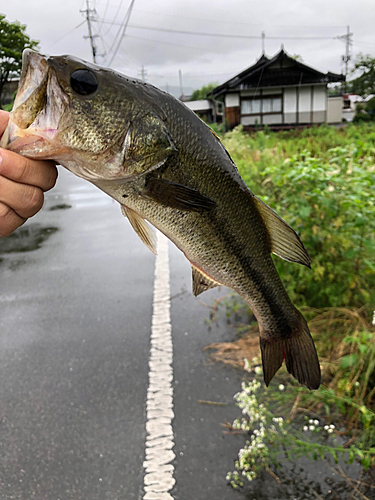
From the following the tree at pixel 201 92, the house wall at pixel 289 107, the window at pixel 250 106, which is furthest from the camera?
the window at pixel 250 106

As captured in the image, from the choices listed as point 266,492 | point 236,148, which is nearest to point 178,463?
point 266,492

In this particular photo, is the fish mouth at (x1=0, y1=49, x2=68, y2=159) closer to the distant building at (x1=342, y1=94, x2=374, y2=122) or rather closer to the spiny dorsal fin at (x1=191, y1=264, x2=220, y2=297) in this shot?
the spiny dorsal fin at (x1=191, y1=264, x2=220, y2=297)

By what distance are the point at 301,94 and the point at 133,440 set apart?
76.0 feet

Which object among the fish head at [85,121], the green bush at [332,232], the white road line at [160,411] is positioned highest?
the fish head at [85,121]

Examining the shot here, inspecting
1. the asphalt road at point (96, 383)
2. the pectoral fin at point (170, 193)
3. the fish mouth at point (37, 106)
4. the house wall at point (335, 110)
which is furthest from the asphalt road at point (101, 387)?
the house wall at point (335, 110)

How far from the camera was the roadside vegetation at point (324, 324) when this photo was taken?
2.79m

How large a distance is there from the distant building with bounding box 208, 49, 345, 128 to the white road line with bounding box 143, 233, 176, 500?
17.5 meters

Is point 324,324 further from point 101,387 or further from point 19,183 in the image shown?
point 19,183

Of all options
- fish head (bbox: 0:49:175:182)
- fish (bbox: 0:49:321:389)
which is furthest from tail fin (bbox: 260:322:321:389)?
fish head (bbox: 0:49:175:182)

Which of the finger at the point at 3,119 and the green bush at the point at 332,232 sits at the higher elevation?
the finger at the point at 3,119

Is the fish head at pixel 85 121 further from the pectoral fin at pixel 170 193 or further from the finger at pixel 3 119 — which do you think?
the finger at pixel 3 119

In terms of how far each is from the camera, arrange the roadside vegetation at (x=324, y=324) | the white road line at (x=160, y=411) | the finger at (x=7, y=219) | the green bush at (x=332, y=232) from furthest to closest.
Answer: the green bush at (x=332, y=232)
the roadside vegetation at (x=324, y=324)
the white road line at (x=160, y=411)
the finger at (x=7, y=219)

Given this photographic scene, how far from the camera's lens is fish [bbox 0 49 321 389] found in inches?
38.3

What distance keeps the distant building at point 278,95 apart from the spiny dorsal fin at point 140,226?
65.3 feet
